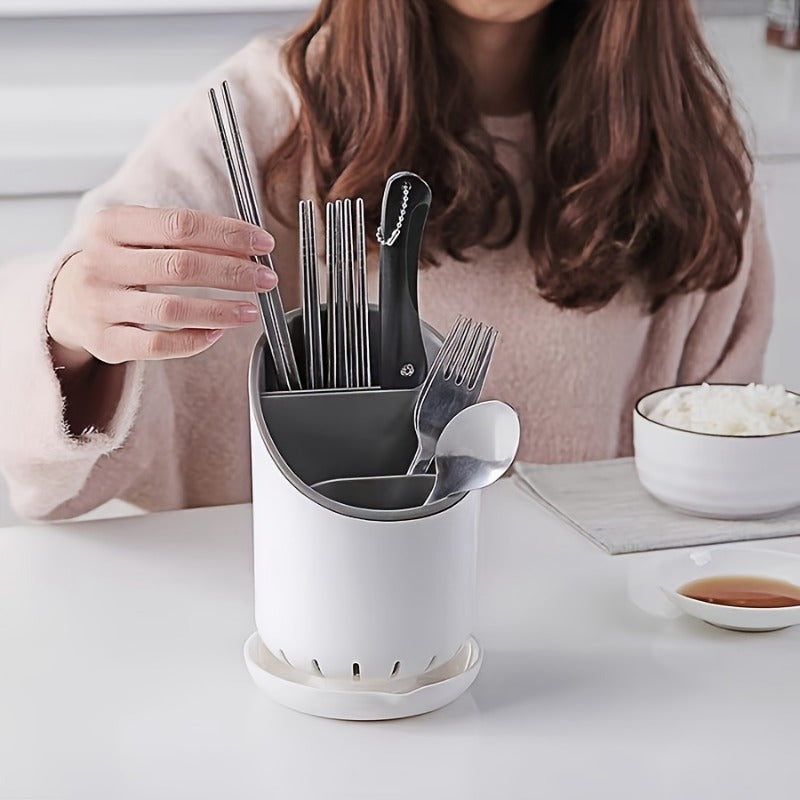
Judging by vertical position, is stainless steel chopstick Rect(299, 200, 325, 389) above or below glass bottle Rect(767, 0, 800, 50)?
below

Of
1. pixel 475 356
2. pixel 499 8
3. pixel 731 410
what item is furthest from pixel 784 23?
pixel 475 356

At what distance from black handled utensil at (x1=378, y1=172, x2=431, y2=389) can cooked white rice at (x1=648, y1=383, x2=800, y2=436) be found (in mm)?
315

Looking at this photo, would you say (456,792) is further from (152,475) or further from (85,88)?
(85,88)

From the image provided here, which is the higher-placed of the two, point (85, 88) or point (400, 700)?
point (85, 88)

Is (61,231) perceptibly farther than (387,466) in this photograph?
Yes

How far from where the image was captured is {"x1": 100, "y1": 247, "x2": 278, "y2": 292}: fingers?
0.70 meters

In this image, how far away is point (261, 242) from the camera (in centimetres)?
70

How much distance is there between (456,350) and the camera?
0.72 meters

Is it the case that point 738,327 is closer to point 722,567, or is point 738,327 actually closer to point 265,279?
point 722,567

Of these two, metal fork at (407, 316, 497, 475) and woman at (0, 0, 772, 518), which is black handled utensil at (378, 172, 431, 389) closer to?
metal fork at (407, 316, 497, 475)

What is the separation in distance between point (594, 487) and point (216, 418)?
0.45 metres

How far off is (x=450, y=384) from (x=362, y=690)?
0.55ft

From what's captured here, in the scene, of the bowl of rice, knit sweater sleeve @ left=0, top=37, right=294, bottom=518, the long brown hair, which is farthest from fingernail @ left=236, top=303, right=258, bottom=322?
the long brown hair

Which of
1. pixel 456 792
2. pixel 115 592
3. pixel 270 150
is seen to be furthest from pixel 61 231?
pixel 456 792
